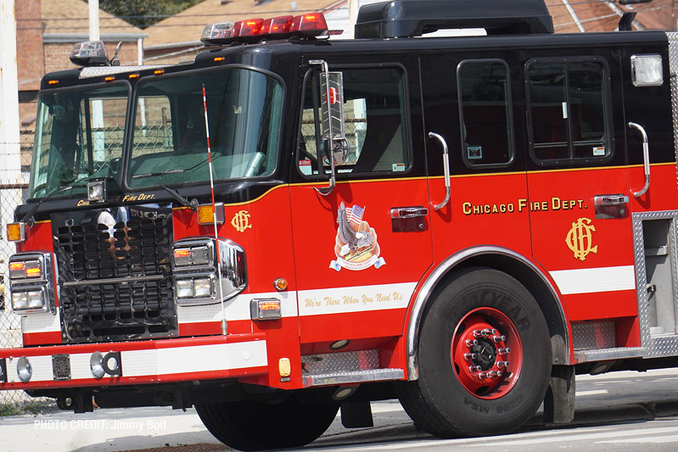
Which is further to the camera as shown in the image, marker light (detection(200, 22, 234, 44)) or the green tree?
the green tree

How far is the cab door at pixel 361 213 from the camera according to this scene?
8336 millimetres

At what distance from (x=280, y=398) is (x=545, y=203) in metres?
2.41

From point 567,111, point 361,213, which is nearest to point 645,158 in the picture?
point 567,111

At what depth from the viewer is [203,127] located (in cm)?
845

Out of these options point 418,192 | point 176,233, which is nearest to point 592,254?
point 418,192

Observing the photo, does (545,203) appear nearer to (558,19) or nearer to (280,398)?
(280,398)

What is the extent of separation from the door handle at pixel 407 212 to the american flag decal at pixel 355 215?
0.24 metres

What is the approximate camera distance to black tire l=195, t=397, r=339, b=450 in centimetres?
994

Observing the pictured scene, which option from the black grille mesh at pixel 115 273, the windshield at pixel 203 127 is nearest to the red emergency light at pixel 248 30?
the windshield at pixel 203 127

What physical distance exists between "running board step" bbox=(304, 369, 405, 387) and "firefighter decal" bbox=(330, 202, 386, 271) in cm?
71

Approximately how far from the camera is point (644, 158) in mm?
9469

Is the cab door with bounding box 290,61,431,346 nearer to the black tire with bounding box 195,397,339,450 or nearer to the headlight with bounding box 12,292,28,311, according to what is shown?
the black tire with bounding box 195,397,339,450

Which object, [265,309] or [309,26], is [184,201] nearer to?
[265,309]

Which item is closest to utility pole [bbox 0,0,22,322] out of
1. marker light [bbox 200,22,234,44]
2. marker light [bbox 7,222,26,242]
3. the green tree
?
marker light [bbox 7,222,26,242]
